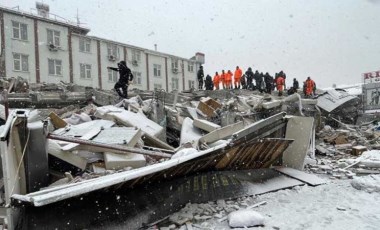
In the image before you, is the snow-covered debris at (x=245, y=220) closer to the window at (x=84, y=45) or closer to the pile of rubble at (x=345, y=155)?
the pile of rubble at (x=345, y=155)

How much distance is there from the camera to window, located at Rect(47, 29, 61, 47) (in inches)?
1049

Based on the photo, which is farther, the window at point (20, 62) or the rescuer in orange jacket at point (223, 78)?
the window at point (20, 62)

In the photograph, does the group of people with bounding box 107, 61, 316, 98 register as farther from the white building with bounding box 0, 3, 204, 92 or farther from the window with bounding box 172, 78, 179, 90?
the window with bounding box 172, 78, 179, 90

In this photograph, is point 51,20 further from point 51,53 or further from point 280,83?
point 280,83

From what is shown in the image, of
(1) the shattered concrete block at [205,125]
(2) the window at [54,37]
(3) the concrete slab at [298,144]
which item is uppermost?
(2) the window at [54,37]

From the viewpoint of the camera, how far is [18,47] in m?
24.6

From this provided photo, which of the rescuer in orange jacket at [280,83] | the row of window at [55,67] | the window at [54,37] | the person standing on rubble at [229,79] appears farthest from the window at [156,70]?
the rescuer in orange jacket at [280,83]

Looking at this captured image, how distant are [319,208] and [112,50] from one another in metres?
28.9

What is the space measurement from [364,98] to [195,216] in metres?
16.8

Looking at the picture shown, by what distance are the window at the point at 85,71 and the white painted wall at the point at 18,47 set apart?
4.20 metres

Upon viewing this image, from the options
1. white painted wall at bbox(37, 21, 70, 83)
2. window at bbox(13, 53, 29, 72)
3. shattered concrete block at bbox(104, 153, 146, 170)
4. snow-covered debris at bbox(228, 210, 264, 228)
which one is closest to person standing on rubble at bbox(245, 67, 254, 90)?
shattered concrete block at bbox(104, 153, 146, 170)

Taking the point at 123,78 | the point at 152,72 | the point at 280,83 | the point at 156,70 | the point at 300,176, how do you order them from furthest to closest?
the point at 156,70 → the point at 152,72 → the point at 280,83 → the point at 123,78 → the point at 300,176

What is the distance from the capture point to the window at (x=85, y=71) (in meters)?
28.7

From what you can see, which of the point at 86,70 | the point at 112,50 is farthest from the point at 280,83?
the point at 112,50
